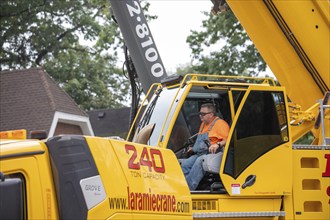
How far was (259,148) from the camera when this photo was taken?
7809 millimetres

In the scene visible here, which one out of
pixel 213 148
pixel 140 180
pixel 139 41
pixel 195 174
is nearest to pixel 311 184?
pixel 213 148

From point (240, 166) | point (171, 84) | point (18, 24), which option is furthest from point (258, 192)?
point (18, 24)

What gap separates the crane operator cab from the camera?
7656 millimetres

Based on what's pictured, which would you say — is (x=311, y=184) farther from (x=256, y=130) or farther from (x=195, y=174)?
(x=195, y=174)

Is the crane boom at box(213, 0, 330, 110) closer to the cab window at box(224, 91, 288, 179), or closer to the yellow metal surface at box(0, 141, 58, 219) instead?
the cab window at box(224, 91, 288, 179)

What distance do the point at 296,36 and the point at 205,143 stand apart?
2.66 meters

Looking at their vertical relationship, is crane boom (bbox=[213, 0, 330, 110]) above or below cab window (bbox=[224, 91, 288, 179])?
above

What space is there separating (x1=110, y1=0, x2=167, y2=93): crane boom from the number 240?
506 cm

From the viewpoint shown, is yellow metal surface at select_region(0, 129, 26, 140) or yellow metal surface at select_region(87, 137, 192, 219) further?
yellow metal surface at select_region(0, 129, 26, 140)

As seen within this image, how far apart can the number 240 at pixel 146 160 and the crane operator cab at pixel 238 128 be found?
2.87 feet

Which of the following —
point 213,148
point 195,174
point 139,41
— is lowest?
point 195,174

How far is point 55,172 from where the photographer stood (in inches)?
220

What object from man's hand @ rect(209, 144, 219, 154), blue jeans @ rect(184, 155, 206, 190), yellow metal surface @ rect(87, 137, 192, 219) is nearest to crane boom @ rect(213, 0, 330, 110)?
man's hand @ rect(209, 144, 219, 154)

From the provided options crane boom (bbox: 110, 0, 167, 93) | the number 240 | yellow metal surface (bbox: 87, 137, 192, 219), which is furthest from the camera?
crane boom (bbox: 110, 0, 167, 93)
